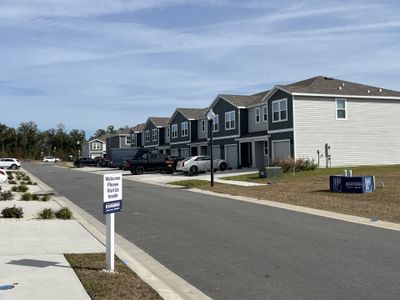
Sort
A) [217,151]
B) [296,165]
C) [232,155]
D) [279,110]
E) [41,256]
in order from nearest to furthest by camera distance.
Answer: [41,256], [296,165], [279,110], [232,155], [217,151]

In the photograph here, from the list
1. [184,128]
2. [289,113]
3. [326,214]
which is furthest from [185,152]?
[326,214]

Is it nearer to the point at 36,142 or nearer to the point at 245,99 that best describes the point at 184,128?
the point at 245,99

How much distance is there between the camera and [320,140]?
37844 mm

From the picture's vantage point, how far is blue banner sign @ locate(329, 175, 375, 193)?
21.2 metres

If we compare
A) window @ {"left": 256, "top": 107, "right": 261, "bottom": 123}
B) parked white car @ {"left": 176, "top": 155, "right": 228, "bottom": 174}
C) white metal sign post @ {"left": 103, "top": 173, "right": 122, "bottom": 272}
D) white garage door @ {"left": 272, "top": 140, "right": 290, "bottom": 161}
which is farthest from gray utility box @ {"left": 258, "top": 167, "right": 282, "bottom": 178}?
white metal sign post @ {"left": 103, "top": 173, "right": 122, "bottom": 272}

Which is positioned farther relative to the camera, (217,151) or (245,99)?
(217,151)

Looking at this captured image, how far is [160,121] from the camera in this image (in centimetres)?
7181

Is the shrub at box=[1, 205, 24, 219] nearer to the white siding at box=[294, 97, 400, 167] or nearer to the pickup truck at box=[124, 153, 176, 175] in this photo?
the white siding at box=[294, 97, 400, 167]

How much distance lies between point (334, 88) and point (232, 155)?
12.0 metres

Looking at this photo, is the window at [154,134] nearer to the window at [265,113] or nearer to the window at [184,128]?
the window at [184,128]

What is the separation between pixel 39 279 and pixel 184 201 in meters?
13.2

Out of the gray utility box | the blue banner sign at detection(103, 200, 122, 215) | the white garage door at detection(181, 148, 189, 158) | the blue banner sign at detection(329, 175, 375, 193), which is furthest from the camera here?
the white garage door at detection(181, 148, 189, 158)

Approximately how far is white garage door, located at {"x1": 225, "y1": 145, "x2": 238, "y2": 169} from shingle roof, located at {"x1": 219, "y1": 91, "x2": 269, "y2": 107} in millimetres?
3931

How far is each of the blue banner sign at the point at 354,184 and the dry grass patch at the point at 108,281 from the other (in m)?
14.7
